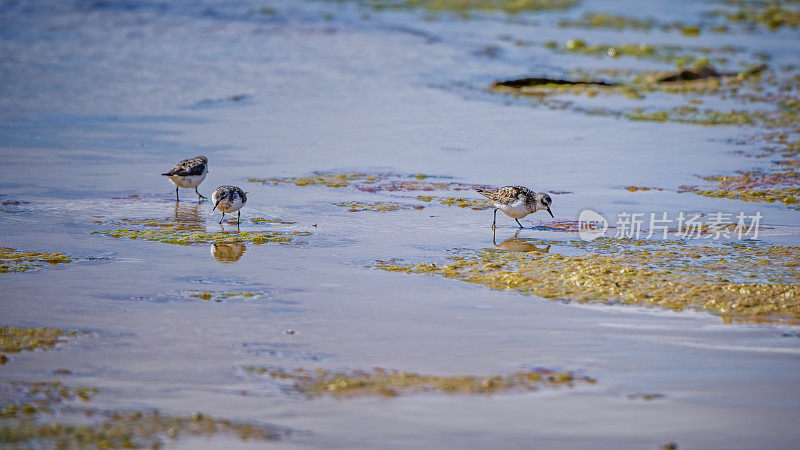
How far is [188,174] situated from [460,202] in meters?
3.63

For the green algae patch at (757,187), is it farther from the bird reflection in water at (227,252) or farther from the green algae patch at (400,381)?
the green algae patch at (400,381)

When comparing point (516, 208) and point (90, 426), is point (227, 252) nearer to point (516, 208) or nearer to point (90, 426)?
point (516, 208)

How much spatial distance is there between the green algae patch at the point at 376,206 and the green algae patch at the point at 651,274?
208 centimetres

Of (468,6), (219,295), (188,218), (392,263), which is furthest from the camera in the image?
(468,6)

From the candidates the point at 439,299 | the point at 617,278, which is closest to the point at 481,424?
the point at 439,299

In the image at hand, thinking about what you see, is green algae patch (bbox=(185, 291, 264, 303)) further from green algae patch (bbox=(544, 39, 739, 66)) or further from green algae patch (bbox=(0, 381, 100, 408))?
green algae patch (bbox=(544, 39, 739, 66))

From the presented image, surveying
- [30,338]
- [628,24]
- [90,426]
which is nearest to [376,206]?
[30,338]

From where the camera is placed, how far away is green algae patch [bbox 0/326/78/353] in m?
7.13

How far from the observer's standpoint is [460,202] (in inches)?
495

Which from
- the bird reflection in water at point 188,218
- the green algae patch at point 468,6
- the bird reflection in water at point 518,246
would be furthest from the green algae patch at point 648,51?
the bird reflection in water at point 188,218

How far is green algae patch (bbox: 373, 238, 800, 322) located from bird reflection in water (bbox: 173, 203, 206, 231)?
2.77 metres

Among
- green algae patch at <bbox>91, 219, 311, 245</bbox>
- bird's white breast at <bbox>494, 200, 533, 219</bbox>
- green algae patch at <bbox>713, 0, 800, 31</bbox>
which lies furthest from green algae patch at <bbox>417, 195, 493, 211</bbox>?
green algae patch at <bbox>713, 0, 800, 31</bbox>

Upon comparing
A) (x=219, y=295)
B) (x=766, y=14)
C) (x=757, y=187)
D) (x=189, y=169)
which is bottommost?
(x=219, y=295)

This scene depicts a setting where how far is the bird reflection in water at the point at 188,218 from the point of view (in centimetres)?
1126
